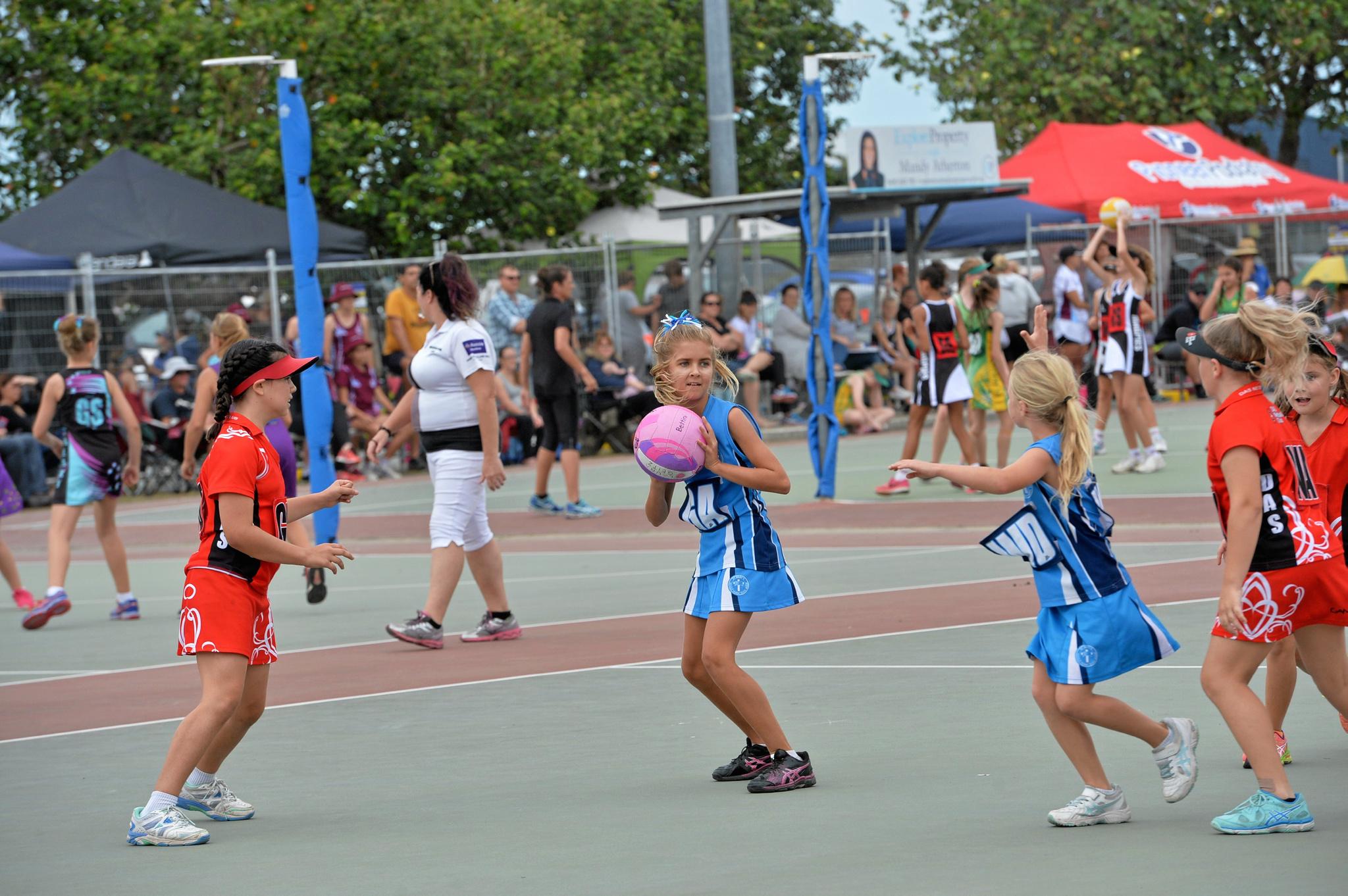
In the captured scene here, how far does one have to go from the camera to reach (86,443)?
444 inches

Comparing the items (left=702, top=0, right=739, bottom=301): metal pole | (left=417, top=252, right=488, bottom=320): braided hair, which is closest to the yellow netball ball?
(left=702, top=0, right=739, bottom=301): metal pole

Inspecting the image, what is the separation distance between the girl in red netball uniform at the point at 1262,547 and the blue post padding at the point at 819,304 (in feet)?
32.5

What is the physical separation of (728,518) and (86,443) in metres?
6.62

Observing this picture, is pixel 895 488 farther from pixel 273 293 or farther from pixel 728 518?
pixel 728 518

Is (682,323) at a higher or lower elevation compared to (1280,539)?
higher

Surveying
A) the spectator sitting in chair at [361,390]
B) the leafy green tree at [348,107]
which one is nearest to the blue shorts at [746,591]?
the spectator sitting in chair at [361,390]

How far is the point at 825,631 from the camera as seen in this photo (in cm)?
937

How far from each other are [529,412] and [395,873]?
622 inches

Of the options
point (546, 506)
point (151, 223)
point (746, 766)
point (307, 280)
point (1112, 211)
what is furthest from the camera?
point (151, 223)

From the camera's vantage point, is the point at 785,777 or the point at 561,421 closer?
the point at 785,777

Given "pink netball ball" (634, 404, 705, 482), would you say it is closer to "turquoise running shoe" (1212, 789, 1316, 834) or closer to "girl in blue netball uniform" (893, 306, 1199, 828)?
"girl in blue netball uniform" (893, 306, 1199, 828)

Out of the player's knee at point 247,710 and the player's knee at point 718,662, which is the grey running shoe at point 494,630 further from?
the player's knee at point 718,662

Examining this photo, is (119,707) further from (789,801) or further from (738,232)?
(738,232)

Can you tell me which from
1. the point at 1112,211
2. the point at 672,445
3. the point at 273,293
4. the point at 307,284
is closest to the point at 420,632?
the point at 672,445
